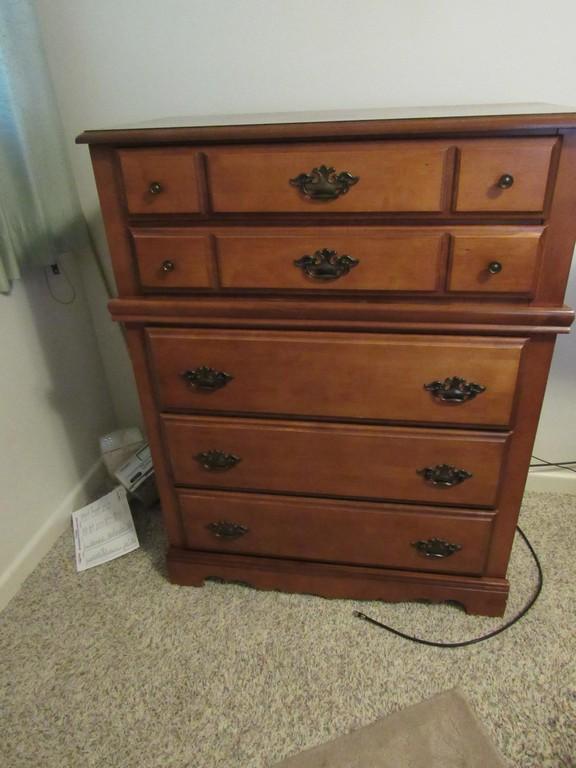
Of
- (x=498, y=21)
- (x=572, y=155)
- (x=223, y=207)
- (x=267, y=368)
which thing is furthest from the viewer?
(x=498, y=21)

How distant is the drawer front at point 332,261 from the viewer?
932 mm

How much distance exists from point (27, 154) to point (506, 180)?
115 centimetres

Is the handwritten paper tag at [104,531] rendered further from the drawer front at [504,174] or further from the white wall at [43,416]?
the drawer front at [504,174]

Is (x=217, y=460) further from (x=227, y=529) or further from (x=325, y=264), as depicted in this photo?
(x=325, y=264)

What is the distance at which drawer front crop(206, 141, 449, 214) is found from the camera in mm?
872

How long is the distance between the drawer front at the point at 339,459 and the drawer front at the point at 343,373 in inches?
1.8

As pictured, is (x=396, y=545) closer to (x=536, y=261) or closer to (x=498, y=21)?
(x=536, y=261)

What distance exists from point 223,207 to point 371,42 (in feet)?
2.21

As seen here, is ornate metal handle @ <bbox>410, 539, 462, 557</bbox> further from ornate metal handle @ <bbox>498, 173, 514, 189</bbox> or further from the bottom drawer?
ornate metal handle @ <bbox>498, 173, 514, 189</bbox>

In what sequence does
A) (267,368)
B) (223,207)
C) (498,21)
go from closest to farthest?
1. (223,207)
2. (267,368)
3. (498,21)

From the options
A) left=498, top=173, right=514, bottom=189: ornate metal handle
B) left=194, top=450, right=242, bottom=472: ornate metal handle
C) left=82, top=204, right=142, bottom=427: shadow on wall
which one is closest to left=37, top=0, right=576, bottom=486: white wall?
left=82, top=204, right=142, bottom=427: shadow on wall

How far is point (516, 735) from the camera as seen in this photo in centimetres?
104

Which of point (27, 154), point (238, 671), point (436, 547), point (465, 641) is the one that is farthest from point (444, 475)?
point (27, 154)

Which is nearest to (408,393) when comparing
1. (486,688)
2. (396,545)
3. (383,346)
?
(383,346)
